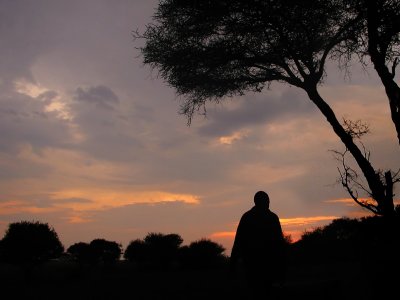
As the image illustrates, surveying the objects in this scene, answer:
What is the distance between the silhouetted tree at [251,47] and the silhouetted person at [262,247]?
4.87 meters

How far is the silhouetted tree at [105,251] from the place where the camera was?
6019 centimetres

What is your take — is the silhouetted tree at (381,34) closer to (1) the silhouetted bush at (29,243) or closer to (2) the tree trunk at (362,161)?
(2) the tree trunk at (362,161)

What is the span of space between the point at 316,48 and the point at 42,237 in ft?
112

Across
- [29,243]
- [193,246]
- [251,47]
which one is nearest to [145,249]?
[193,246]

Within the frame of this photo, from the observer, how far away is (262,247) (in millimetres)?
Answer: 9516

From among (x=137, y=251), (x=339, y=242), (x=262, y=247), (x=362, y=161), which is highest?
(x=362, y=161)

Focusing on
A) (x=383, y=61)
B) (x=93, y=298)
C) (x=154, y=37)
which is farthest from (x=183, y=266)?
(x=383, y=61)

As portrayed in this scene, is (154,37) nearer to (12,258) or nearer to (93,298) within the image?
(93,298)

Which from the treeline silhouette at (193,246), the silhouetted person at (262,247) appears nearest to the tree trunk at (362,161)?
the silhouetted person at (262,247)

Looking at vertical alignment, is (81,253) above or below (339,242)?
above

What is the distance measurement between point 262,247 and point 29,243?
1424 inches

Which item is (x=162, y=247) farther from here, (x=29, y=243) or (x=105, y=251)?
(x=105, y=251)

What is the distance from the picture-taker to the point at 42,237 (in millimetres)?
42375

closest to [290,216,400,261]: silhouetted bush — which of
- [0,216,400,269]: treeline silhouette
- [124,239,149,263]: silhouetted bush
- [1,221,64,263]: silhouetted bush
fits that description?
[0,216,400,269]: treeline silhouette
